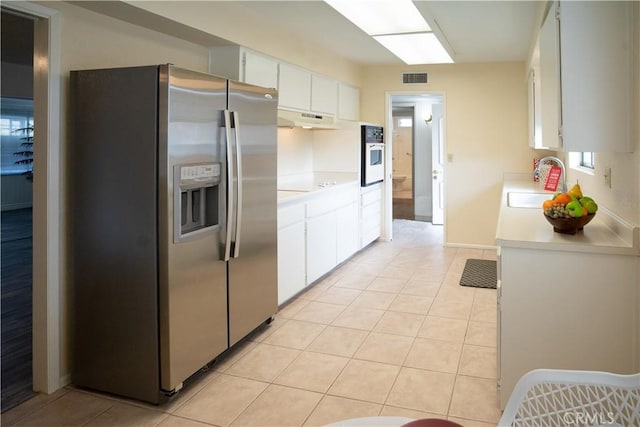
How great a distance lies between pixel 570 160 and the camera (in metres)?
4.27

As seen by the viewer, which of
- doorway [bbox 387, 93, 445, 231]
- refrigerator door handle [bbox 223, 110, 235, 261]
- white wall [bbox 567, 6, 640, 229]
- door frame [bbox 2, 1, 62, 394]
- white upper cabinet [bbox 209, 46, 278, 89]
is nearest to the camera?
white wall [bbox 567, 6, 640, 229]

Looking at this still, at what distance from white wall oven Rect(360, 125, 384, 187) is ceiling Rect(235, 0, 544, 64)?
3.12ft

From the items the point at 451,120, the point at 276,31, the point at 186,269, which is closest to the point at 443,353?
the point at 186,269

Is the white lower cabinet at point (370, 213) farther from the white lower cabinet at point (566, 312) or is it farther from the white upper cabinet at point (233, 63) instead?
the white lower cabinet at point (566, 312)

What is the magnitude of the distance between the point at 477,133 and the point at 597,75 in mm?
4323

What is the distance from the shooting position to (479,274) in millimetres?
5082

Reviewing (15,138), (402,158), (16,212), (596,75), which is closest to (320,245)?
(596,75)

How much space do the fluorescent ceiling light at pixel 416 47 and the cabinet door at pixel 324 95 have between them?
36.1 inches

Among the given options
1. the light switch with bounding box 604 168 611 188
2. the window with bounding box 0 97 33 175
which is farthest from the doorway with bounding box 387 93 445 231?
the window with bounding box 0 97 33 175

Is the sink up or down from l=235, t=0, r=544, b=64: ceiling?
down

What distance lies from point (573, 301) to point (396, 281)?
2672 mm

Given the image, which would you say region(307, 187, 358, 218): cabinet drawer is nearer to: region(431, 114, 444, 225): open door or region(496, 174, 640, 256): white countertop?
region(496, 174, 640, 256): white countertop

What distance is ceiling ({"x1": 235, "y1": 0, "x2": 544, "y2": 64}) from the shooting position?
3.79 metres

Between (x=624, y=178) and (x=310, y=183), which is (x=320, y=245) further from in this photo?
(x=624, y=178)
